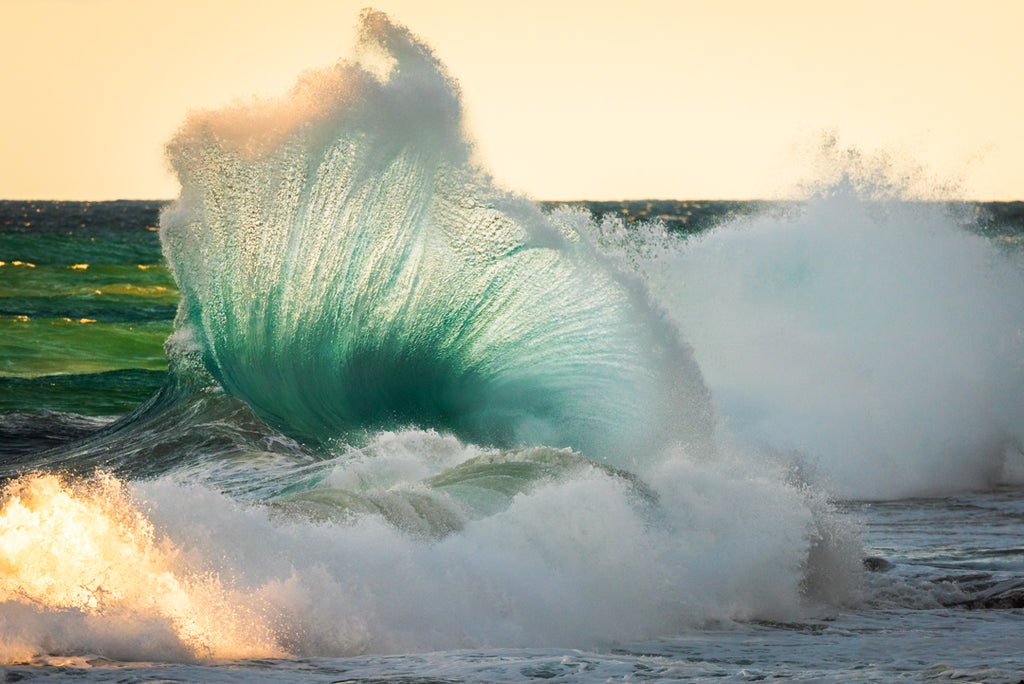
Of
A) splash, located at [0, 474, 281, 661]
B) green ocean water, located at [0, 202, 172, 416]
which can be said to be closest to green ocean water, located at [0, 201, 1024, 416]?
green ocean water, located at [0, 202, 172, 416]

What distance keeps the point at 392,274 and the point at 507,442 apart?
2057mm

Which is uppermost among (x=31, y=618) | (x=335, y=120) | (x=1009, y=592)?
(x=335, y=120)

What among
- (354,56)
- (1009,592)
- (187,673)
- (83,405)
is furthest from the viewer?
(83,405)

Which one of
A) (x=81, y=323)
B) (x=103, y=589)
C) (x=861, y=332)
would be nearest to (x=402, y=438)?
(x=103, y=589)

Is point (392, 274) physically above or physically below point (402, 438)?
above

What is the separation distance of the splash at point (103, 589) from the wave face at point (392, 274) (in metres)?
4.83

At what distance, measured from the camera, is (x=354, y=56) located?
38.4ft

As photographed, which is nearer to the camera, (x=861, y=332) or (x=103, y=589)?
(x=103, y=589)

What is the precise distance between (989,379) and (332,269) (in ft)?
28.9

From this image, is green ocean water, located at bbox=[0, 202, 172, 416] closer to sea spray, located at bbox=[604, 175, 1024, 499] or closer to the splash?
sea spray, located at bbox=[604, 175, 1024, 499]

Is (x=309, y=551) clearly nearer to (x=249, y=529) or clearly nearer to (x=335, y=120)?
(x=249, y=529)

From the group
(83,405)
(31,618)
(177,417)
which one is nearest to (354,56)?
(177,417)

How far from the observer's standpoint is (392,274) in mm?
11805

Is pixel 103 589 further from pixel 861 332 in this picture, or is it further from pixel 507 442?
pixel 861 332
